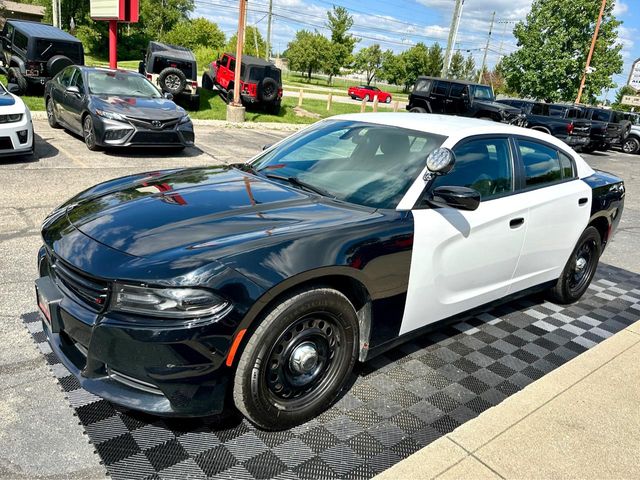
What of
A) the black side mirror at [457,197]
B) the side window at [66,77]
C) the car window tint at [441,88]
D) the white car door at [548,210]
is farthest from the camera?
the car window tint at [441,88]

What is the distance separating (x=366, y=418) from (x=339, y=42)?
202 ft

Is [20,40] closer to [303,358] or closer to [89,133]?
[89,133]

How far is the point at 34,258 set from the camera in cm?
474

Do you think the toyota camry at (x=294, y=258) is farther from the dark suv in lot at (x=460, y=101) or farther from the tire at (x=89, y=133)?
the dark suv in lot at (x=460, y=101)

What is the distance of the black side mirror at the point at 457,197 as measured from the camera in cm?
306

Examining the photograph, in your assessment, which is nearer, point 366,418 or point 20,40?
point 366,418

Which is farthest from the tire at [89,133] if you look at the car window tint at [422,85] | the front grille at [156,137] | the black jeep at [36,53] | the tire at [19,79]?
the car window tint at [422,85]

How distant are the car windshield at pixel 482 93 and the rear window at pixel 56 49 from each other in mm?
13919

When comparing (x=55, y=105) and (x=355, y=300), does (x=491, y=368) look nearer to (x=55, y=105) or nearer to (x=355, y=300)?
(x=355, y=300)

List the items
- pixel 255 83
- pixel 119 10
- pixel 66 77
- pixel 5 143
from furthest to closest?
pixel 255 83, pixel 119 10, pixel 66 77, pixel 5 143

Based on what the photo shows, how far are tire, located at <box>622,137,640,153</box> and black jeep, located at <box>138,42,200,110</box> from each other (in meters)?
18.8

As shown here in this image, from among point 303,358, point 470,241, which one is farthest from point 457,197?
point 303,358

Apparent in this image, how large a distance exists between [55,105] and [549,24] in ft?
99.8

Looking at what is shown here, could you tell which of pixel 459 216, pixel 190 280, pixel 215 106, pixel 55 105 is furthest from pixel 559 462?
pixel 215 106
